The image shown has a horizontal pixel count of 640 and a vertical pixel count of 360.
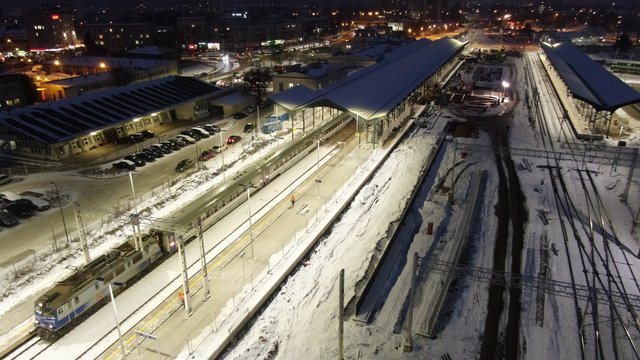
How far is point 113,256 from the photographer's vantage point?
2173 centimetres

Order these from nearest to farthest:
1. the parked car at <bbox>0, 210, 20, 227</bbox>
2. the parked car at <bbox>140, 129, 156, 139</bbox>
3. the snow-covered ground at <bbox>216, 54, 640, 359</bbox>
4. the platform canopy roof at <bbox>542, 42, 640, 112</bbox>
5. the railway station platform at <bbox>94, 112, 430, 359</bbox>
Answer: the snow-covered ground at <bbox>216, 54, 640, 359</bbox>, the railway station platform at <bbox>94, 112, 430, 359</bbox>, the parked car at <bbox>0, 210, 20, 227</bbox>, the platform canopy roof at <bbox>542, 42, 640, 112</bbox>, the parked car at <bbox>140, 129, 156, 139</bbox>

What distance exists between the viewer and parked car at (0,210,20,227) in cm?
2742

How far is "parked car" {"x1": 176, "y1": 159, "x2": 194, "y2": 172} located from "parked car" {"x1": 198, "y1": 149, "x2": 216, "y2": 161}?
165cm

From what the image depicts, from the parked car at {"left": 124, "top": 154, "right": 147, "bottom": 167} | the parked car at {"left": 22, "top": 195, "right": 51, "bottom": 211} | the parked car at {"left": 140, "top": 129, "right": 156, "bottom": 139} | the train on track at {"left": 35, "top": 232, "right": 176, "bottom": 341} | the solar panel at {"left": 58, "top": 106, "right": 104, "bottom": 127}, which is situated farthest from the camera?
the parked car at {"left": 140, "top": 129, "right": 156, "bottom": 139}

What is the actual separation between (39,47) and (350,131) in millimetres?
116174

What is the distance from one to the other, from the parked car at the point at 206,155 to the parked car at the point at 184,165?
165 centimetres

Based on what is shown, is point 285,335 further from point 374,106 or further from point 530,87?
point 530,87

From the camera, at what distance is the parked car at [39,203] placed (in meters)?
29.4

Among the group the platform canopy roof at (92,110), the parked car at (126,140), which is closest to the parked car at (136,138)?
the parked car at (126,140)

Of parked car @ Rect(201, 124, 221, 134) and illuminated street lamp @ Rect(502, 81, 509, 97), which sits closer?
parked car @ Rect(201, 124, 221, 134)

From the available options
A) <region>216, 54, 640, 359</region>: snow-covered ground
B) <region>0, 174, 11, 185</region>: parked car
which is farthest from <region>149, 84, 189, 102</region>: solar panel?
<region>216, 54, 640, 359</region>: snow-covered ground

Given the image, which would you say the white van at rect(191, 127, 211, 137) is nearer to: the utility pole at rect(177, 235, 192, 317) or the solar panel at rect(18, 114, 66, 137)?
the solar panel at rect(18, 114, 66, 137)

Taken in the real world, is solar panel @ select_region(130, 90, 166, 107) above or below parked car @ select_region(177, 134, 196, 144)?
above

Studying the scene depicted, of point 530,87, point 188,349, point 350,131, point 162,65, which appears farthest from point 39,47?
point 188,349
